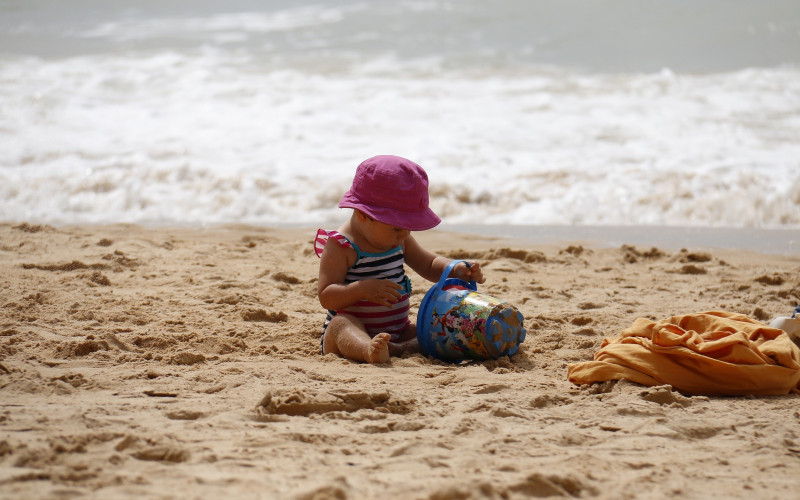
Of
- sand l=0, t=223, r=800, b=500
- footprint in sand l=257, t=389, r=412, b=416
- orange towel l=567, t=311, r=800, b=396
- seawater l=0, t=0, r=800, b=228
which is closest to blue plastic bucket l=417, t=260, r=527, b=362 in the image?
sand l=0, t=223, r=800, b=500

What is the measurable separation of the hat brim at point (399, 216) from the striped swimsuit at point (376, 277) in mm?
166

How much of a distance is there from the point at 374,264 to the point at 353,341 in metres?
0.36

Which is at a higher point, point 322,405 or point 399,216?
point 399,216

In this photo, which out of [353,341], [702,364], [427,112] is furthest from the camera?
[427,112]

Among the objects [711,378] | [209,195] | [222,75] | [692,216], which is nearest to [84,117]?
[222,75]

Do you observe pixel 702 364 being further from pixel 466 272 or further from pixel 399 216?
pixel 399 216

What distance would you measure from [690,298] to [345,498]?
2859 mm

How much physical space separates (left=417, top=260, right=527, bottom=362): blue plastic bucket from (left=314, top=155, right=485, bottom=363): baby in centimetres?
13

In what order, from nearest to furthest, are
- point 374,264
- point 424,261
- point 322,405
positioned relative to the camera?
point 322,405
point 374,264
point 424,261

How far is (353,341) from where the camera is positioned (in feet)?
10.3

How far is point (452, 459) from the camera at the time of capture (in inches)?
82.0

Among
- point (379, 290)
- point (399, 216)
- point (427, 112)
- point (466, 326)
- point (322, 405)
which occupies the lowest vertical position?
point (322, 405)

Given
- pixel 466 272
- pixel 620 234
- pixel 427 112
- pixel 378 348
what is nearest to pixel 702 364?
pixel 466 272

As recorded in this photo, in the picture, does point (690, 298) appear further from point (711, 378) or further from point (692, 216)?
point (692, 216)
